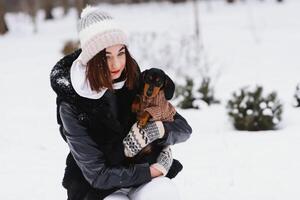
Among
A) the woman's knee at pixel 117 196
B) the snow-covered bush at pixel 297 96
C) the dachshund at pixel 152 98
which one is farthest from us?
the snow-covered bush at pixel 297 96

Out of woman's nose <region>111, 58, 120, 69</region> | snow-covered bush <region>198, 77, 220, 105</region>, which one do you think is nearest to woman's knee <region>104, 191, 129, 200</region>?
woman's nose <region>111, 58, 120, 69</region>

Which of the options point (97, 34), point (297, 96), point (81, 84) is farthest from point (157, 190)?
point (297, 96)

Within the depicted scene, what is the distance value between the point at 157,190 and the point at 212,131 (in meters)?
3.40

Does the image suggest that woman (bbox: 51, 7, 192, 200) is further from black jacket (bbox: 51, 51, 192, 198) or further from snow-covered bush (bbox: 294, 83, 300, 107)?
snow-covered bush (bbox: 294, 83, 300, 107)

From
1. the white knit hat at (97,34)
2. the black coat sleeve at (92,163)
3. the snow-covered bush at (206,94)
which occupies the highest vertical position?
the white knit hat at (97,34)

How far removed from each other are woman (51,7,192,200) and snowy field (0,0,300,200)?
4.66ft

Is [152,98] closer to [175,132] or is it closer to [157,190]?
[175,132]

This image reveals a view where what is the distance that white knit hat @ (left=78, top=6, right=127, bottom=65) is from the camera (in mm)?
2254

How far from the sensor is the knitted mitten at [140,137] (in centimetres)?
238

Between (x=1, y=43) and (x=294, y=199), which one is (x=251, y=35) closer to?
(x=1, y=43)

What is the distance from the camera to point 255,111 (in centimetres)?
582

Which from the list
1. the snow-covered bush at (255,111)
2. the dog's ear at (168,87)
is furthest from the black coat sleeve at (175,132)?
the snow-covered bush at (255,111)

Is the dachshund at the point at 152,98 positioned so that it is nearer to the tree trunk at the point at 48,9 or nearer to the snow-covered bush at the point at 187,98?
the snow-covered bush at the point at 187,98

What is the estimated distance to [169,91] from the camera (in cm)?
244
